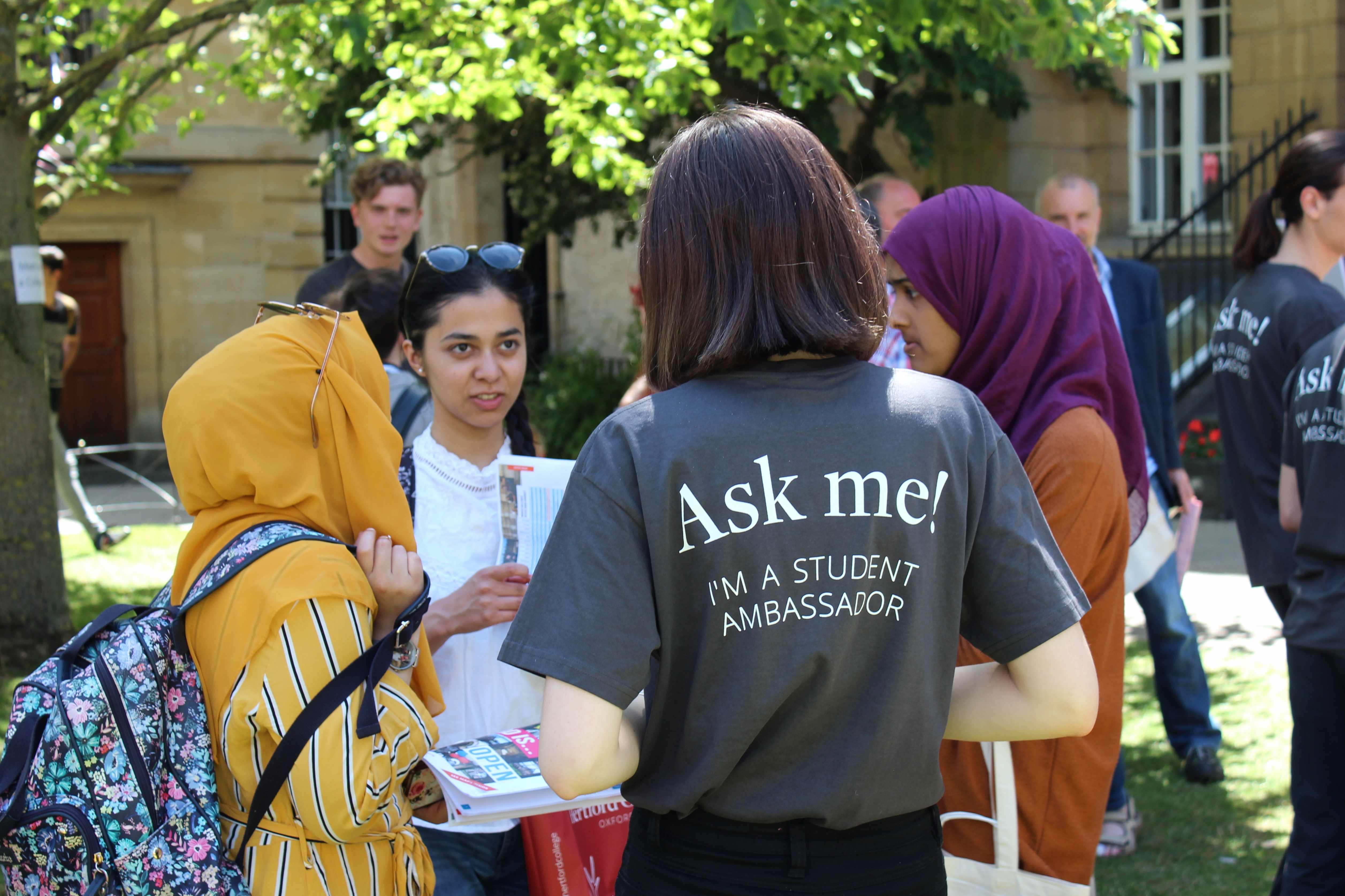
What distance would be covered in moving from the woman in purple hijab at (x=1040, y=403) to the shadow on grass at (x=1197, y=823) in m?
1.93

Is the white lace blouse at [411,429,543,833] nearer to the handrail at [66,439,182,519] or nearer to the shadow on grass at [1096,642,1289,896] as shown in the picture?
the handrail at [66,439,182,519]

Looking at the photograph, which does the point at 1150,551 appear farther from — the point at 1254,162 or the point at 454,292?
the point at 1254,162

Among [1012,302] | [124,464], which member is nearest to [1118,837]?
[1012,302]

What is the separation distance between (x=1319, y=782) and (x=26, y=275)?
612 cm

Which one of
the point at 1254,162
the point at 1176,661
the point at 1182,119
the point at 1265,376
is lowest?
the point at 1176,661

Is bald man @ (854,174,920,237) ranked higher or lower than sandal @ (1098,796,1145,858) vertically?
higher

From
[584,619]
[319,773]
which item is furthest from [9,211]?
[584,619]

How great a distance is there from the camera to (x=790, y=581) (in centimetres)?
149

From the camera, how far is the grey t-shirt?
147cm

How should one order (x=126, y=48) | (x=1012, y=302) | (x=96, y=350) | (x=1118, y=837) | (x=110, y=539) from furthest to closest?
Result: (x=96, y=350) → (x=110, y=539) → (x=126, y=48) → (x=1118, y=837) → (x=1012, y=302)

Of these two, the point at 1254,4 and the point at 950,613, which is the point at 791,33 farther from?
the point at 1254,4

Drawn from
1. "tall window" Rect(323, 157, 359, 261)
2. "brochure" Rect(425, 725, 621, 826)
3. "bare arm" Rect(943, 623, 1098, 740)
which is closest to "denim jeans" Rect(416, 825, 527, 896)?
"brochure" Rect(425, 725, 621, 826)

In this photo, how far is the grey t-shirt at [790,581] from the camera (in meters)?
1.47

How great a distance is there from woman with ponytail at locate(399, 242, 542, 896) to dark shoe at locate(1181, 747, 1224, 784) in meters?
3.07
